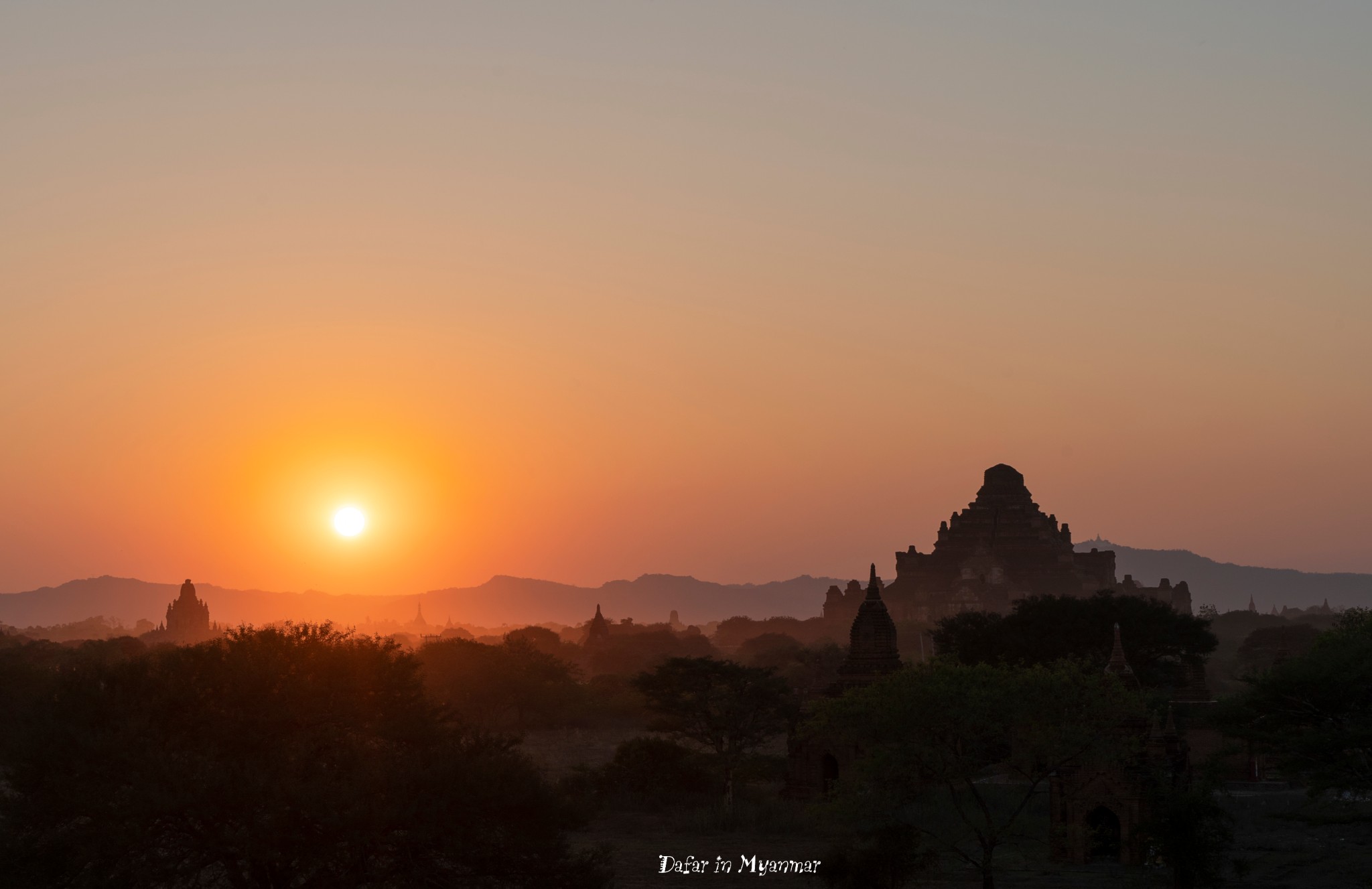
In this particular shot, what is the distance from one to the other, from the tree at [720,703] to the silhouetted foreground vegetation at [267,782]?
75.7 feet

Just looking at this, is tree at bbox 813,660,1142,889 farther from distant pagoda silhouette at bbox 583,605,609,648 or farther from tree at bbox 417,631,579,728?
distant pagoda silhouette at bbox 583,605,609,648

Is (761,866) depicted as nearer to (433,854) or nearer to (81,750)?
(433,854)

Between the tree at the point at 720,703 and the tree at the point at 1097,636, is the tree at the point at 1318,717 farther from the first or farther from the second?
the tree at the point at 1097,636

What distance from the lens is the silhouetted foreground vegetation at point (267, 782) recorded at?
23484 millimetres

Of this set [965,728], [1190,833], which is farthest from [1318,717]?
[965,728]

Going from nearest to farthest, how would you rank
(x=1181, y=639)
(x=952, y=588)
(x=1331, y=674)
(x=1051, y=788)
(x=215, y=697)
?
(x=215, y=697) → (x=1331, y=674) → (x=1051, y=788) → (x=1181, y=639) → (x=952, y=588)

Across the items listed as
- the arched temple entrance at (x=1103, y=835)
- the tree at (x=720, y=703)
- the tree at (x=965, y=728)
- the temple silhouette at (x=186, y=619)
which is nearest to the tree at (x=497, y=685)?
the tree at (x=720, y=703)

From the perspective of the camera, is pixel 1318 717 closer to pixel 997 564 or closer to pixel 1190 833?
pixel 1190 833

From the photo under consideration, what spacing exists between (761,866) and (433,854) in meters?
12.7

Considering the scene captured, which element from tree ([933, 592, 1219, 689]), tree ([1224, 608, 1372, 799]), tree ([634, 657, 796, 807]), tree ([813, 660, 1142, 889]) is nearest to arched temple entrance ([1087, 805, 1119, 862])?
tree ([813, 660, 1142, 889])

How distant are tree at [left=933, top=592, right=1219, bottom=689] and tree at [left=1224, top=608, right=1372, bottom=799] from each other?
31.2m

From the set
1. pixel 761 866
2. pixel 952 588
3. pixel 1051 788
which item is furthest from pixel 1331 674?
pixel 952 588

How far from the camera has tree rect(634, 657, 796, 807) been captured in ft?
166

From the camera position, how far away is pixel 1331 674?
105 feet
